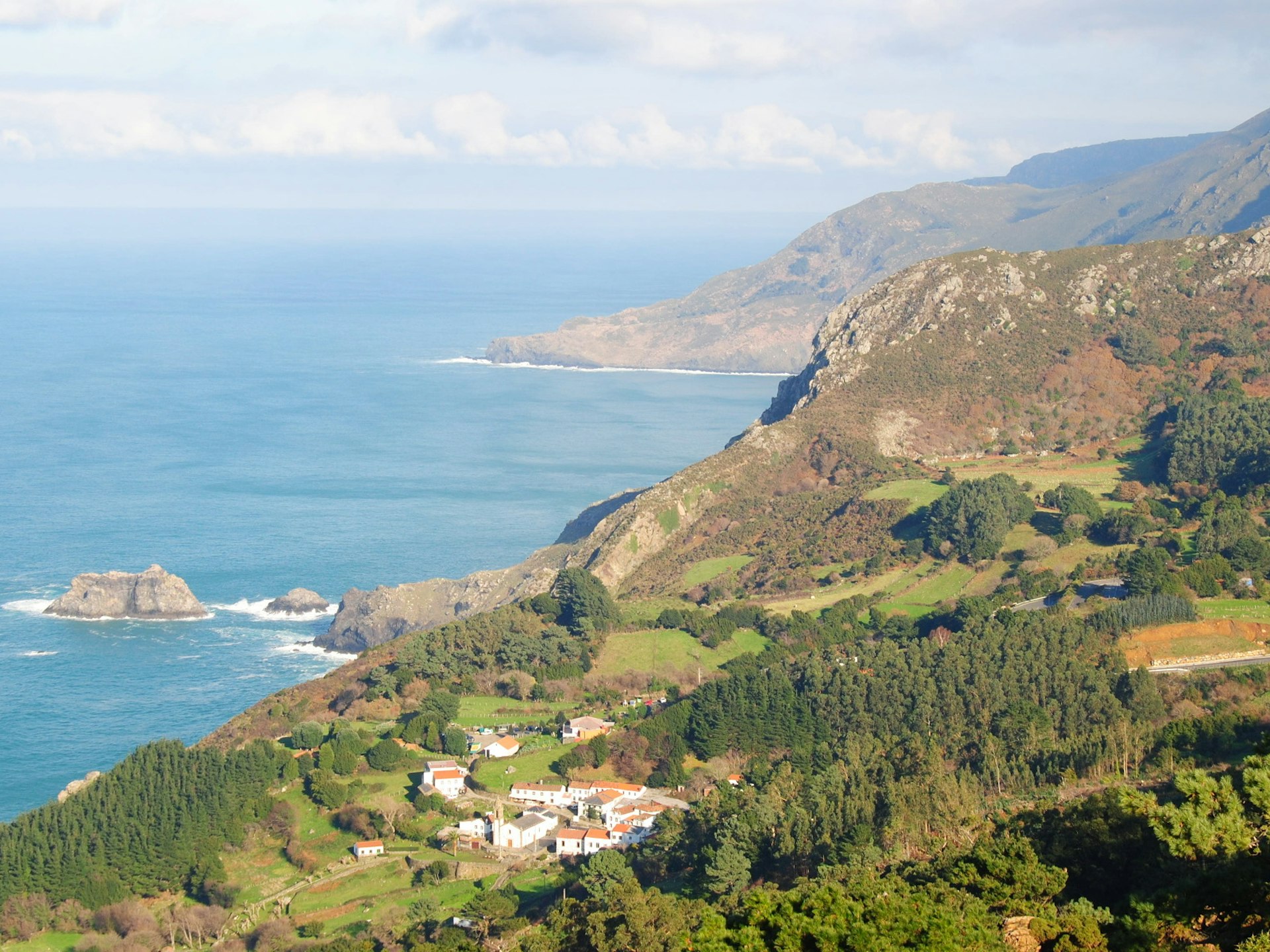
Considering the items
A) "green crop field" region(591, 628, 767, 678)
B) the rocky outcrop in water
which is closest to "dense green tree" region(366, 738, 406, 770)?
the rocky outcrop in water

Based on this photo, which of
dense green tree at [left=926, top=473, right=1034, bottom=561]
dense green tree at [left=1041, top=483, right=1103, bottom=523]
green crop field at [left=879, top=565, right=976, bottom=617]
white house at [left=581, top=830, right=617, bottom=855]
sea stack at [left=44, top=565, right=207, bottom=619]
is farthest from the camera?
sea stack at [left=44, top=565, right=207, bottom=619]

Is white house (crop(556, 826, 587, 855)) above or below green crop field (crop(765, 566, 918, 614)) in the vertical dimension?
below

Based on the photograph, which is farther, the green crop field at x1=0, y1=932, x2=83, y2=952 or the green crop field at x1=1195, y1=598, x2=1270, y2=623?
the green crop field at x1=1195, y1=598, x2=1270, y2=623

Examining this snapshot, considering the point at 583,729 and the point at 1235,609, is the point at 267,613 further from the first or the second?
the point at 1235,609

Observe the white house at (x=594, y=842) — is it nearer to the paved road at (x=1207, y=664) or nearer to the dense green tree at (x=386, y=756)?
the dense green tree at (x=386, y=756)

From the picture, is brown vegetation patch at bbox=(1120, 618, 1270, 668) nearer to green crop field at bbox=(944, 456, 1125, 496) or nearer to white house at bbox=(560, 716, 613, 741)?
white house at bbox=(560, 716, 613, 741)
